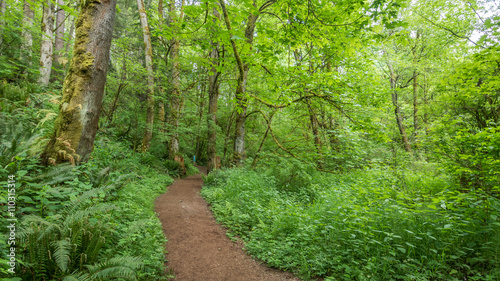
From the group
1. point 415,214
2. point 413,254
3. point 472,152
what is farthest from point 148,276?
point 472,152

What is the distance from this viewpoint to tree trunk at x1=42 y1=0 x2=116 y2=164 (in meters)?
3.59

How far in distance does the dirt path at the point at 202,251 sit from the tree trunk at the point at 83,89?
245 centimetres

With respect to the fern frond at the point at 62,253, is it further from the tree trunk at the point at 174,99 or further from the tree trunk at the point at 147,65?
the tree trunk at the point at 174,99

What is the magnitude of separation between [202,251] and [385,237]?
3.20 m

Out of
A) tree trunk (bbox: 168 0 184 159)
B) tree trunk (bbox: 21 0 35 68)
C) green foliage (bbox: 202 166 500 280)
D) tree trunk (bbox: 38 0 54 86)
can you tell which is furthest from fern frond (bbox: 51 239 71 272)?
tree trunk (bbox: 21 0 35 68)

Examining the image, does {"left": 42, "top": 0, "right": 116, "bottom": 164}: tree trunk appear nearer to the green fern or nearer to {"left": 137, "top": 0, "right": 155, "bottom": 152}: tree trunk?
the green fern

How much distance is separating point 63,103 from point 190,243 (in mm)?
3574

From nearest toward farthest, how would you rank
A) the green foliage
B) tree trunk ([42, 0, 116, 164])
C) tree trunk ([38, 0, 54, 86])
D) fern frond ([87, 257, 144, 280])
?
fern frond ([87, 257, 144, 280]) → the green foliage → tree trunk ([42, 0, 116, 164]) → tree trunk ([38, 0, 54, 86])

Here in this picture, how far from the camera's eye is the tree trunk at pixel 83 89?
359 cm

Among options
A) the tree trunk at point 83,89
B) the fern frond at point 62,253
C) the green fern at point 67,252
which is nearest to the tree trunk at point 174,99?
the tree trunk at point 83,89

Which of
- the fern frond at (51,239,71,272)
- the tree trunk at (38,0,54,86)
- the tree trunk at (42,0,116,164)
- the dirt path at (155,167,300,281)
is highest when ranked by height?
the tree trunk at (38,0,54,86)

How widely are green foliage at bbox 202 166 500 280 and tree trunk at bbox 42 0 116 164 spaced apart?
3.63 metres

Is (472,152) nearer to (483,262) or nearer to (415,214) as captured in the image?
(415,214)

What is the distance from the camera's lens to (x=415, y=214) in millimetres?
3416
